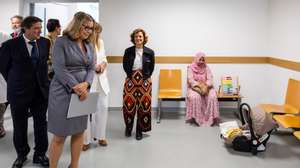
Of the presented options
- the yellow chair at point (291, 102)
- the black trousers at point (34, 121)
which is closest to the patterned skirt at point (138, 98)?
the black trousers at point (34, 121)

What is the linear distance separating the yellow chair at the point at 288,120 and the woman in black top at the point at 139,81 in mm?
1721

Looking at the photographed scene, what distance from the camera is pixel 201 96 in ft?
17.5

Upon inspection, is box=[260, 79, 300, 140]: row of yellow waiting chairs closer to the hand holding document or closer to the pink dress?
the pink dress

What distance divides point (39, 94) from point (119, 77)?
303cm

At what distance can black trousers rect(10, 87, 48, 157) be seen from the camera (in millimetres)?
3102

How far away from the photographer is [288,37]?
4898 mm

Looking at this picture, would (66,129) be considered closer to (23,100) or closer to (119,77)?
(23,100)

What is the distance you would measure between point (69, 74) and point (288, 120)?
280cm

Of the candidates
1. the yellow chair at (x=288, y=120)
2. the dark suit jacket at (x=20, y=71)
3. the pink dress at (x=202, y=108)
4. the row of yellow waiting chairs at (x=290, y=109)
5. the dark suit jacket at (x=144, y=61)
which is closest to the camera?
the dark suit jacket at (x=20, y=71)

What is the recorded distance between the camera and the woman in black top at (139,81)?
430cm

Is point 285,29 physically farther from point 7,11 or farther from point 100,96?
point 7,11

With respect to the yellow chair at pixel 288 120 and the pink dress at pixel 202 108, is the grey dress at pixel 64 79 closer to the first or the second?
the yellow chair at pixel 288 120

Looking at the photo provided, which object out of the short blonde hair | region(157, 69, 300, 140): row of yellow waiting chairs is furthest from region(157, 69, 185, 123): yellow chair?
the short blonde hair

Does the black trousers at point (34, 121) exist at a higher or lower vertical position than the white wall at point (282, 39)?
lower
